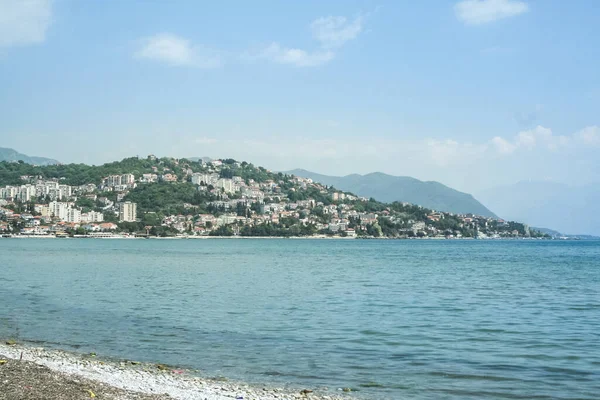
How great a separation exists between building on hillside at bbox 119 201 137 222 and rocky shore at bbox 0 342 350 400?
609 feet

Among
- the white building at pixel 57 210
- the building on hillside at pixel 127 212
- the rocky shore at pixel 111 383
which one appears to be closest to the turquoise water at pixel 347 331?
the rocky shore at pixel 111 383

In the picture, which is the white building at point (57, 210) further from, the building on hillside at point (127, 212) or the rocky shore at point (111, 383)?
the rocky shore at point (111, 383)

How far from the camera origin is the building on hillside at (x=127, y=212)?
195250 millimetres

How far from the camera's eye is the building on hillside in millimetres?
195250

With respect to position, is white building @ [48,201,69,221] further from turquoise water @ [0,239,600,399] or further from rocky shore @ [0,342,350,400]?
rocky shore @ [0,342,350,400]

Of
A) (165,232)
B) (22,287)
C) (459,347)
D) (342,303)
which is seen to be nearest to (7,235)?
(165,232)

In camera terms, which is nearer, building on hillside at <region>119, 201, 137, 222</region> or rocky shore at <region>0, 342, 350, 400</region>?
rocky shore at <region>0, 342, 350, 400</region>

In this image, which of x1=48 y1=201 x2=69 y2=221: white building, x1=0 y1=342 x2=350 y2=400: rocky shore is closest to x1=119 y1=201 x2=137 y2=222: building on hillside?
x1=48 y1=201 x2=69 y2=221: white building

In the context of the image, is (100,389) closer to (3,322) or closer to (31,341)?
(31,341)

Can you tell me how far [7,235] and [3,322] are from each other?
160132 millimetres

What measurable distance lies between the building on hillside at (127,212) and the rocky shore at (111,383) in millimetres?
185692

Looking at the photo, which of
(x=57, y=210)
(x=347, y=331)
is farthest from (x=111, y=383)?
(x=57, y=210)

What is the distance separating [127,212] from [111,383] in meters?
191

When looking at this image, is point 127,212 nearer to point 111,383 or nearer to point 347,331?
point 347,331
